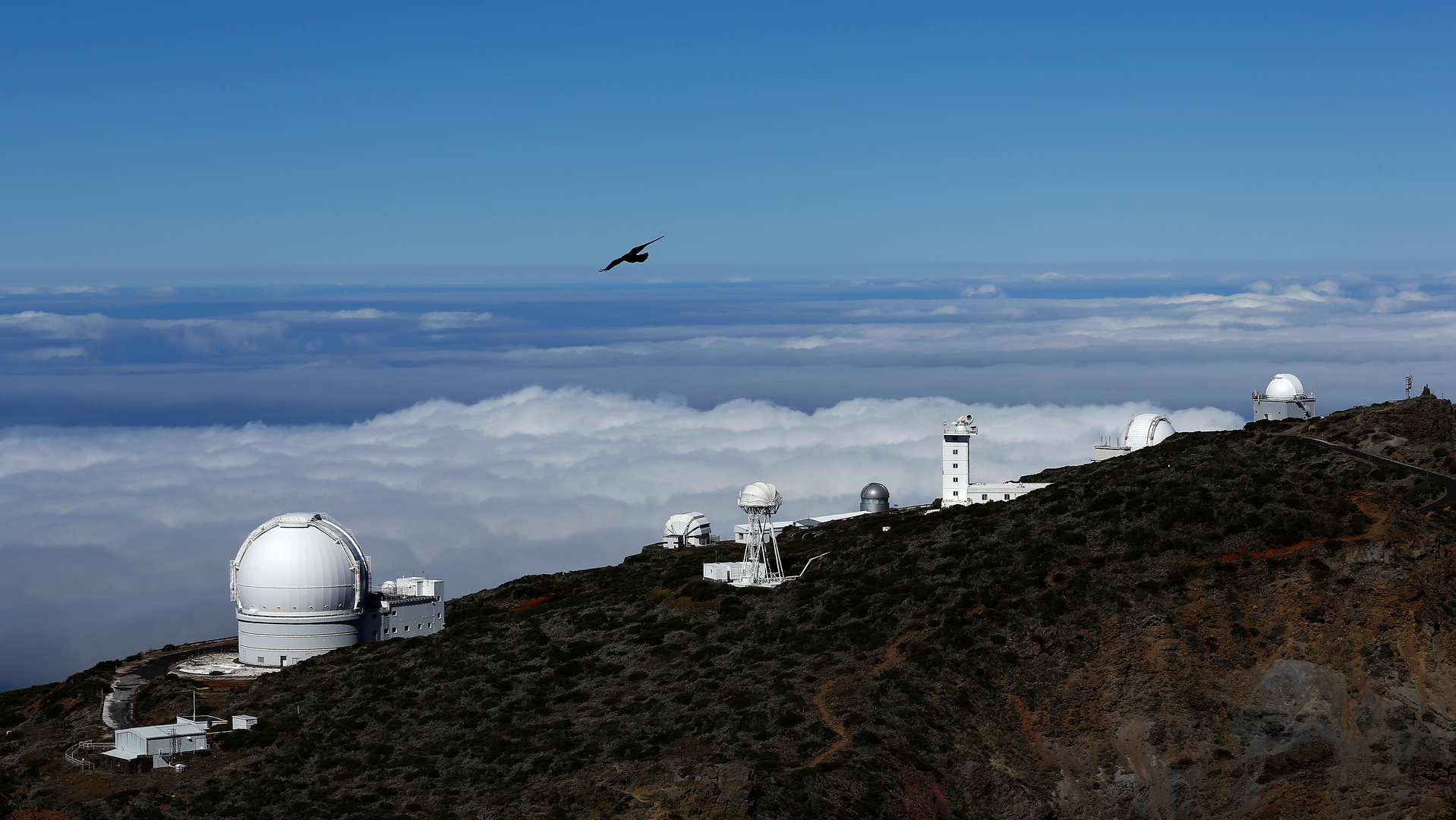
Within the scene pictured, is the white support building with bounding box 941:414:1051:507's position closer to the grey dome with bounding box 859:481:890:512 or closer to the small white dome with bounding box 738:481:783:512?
the grey dome with bounding box 859:481:890:512

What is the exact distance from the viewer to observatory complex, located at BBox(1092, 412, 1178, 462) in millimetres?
100688

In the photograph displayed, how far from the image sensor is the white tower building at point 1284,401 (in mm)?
102500

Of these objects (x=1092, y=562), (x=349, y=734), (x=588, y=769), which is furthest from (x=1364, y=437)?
(x=349, y=734)

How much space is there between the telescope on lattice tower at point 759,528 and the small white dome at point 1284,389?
A: 5265 cm

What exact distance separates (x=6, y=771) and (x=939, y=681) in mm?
39168

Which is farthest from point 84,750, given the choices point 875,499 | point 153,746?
point 875,499

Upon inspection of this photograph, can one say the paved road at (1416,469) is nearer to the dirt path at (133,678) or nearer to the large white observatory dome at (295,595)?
the large white observatory dome at (295,595)

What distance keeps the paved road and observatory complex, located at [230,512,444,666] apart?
55793mm

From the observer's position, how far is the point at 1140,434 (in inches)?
3999

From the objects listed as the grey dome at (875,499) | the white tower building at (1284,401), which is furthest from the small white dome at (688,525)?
the white tower building at (1284,401)

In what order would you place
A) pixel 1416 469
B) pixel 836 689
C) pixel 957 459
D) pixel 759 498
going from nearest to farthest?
pixel 836 689 < pixel 1416 469 < pixel 759 498 < pixel 957 459

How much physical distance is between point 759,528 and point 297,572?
89.1 ft

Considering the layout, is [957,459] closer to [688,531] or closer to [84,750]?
[688,531]

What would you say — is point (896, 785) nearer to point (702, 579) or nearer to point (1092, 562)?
point (1092, 562)
